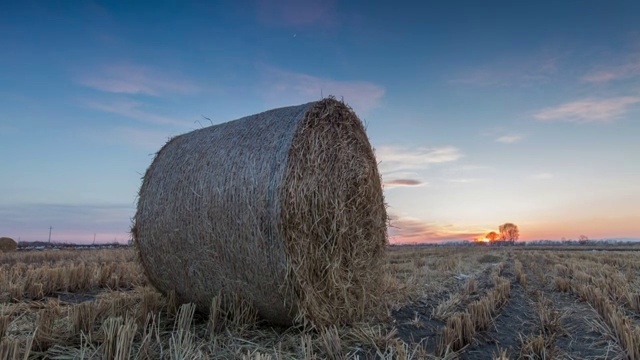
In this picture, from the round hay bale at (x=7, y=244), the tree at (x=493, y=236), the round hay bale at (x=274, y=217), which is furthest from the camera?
the tree at (x=493, y=236)

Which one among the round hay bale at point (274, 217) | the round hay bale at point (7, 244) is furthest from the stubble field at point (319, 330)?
the round hay bale at point (7, 244)

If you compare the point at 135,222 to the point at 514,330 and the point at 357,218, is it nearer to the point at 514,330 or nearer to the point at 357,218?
the point at 357,218

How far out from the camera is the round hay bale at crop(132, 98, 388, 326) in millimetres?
4773

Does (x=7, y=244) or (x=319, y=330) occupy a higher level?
(x=7, y=244)

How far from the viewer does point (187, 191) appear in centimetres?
555

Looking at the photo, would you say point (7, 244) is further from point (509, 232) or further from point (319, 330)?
point (509, 232)

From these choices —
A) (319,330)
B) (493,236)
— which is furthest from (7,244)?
(493,236)

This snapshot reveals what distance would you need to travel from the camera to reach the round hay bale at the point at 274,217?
15.7 feet

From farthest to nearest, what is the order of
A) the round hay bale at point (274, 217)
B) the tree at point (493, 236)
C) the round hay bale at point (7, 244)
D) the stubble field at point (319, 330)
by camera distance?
1. the tree at point (493, 236)
2. the round hay bale at point (7, 244)
3. the round hay bale at point (274, 217)
4. the stubble field at point (319, 330)

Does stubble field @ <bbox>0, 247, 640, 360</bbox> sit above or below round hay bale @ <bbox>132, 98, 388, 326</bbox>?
below

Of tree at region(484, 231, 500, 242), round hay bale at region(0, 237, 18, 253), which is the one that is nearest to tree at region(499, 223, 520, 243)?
tree at region(484, 231, 500, 242)

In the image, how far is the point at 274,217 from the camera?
4637 millimetres

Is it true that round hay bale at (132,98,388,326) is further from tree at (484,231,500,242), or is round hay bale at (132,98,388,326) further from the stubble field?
tree at (484,231,500,242)

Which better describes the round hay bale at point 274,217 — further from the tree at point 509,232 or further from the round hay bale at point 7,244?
the tree at point 509,232
